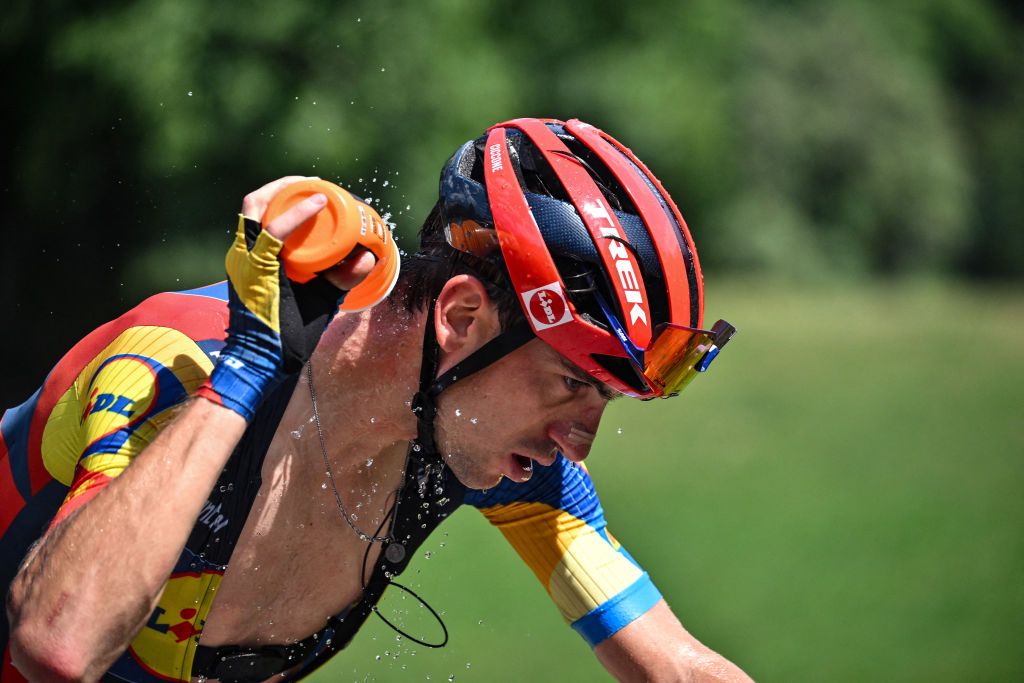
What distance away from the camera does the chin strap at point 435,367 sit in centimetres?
321

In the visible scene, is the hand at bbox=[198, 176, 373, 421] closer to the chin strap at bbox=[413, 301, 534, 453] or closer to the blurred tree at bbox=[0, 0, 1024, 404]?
the chin strap at bbox=[413, 301, 534, 453]

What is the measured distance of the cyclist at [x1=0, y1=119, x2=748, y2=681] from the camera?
9.72 feet

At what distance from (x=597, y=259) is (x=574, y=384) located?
34cm

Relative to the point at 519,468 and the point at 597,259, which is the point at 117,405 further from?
the point at 597,259

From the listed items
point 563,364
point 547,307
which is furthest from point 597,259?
point 563,364

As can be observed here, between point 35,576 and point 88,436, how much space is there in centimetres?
Result: 35

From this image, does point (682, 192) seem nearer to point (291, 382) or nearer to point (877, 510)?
point (877, 510)

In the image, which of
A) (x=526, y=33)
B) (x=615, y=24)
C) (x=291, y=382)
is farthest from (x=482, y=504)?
(x=615, y=24)

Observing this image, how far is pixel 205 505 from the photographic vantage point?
3047 mm

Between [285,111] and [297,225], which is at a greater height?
[297,225]

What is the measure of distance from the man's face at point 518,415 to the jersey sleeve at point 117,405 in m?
0.72

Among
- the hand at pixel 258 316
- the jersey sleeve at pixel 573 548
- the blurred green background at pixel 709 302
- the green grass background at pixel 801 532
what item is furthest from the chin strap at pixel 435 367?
the green grass background at pixel 801 532

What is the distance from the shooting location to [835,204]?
2794cm

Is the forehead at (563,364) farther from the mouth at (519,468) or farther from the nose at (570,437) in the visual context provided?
the mouth at (519,468)
